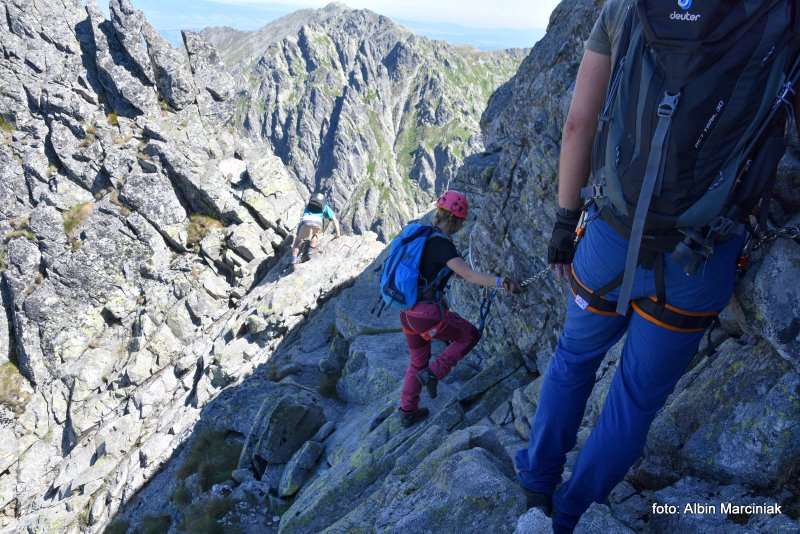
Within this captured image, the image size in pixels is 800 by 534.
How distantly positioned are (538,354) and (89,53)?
67727mm

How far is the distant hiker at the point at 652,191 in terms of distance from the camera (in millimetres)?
3633

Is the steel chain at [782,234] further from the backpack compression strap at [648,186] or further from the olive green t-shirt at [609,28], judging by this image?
the olive green t-shirt at [609,28]

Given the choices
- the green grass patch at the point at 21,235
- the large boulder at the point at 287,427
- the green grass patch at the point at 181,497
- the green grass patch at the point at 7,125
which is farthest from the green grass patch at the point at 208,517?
the green grass patch at the point at 7,125

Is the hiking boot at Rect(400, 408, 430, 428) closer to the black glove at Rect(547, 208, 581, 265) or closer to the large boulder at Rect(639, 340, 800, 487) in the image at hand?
the large boulder at Rect(639, 340, 800, 487)

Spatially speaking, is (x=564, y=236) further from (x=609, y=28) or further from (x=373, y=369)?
(x=373, y=369)

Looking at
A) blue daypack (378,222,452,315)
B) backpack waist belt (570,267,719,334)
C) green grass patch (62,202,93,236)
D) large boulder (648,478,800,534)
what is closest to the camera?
backpack waist belt (570,267,719,334)

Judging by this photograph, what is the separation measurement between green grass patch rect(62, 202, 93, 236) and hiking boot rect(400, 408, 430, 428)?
51.5m

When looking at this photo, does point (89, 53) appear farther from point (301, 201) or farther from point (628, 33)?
point (628, 33)

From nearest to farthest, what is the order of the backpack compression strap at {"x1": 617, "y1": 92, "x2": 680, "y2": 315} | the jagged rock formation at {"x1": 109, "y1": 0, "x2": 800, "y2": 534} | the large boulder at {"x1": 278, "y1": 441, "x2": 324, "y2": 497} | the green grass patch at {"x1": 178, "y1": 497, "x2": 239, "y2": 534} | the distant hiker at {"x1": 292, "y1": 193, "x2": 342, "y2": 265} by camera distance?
the backpack compression strap at {"x1": 617, "y1": 92, "x2": 680, "y2": 315} < the jagged rock formation at {"x1": 109, "y1": 0, "x2": 800, "y2": 534} < the green grass patch at {"x1": 178, "y1": 497, "x2": 239, "y2": 534} < the large boulder at {"x1": 278, "y1": 441, "x2": 324, "y2": 497} < the distant hiker at {"x1": 292, "y1": 193, "x2": 342, "y2": 265}

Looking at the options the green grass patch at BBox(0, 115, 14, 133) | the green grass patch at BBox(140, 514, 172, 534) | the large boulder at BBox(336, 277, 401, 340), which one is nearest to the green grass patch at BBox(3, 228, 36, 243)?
the green grass patch at BBox(0, 115, 14, 133)

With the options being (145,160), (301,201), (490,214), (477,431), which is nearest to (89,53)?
(145,160)

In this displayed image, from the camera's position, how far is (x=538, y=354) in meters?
11.3

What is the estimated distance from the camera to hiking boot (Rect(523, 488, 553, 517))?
19.2 ft

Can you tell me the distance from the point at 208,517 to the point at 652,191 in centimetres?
1263
